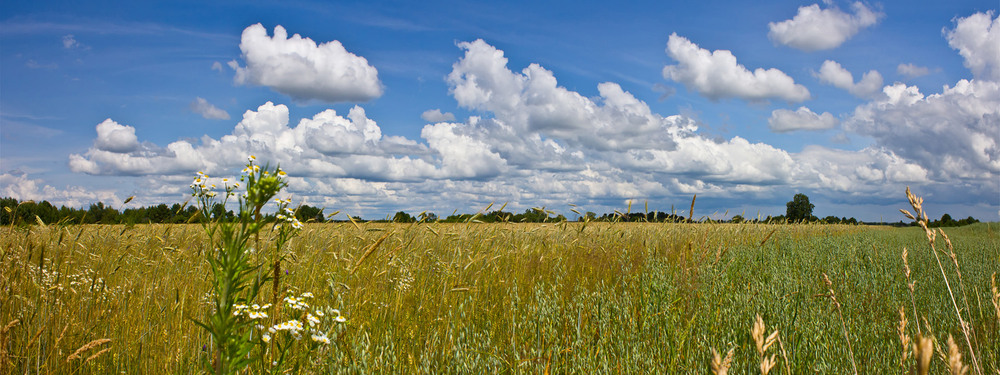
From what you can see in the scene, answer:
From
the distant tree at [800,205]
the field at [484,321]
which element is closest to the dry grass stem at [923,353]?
the field at [484,321]

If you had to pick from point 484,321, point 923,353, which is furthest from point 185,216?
point 923,353

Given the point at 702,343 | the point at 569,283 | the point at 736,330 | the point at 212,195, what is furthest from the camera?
the point at 569,283

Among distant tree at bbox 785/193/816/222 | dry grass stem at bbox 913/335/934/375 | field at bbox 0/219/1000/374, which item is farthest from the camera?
distant tree at bbox 785/193/816/222

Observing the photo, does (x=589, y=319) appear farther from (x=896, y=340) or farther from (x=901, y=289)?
(x=901, y=289)

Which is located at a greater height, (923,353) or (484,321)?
(923,353)

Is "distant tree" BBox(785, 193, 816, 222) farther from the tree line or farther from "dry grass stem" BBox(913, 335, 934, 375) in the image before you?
"dry grass stem" BBox(913, 335, 934, 375)

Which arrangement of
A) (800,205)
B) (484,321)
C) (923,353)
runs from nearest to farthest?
(923,353) < (484,321) < (800,205)

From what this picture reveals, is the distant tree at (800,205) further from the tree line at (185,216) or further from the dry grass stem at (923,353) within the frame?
the dry grass stem at (923,353)

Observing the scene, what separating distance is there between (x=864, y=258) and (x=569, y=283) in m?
5.78

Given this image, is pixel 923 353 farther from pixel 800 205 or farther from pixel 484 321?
pixel 800 205

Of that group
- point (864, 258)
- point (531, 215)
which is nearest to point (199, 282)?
point (531, 215)

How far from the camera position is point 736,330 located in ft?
10.1

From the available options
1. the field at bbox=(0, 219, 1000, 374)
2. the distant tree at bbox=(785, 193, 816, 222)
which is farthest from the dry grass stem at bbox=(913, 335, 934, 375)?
the distant tree at bbox=(785, 193, 816, 222)

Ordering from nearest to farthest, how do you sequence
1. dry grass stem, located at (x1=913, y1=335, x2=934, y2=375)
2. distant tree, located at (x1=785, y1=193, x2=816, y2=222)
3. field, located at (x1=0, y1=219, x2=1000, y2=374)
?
dry grass stem, located at (x1=913, y1=335, x2=934, y2=375) < field, located at (x1=0, y1=219, x2=1000, y2=374) < distant tree, located at (x1=785, y1=193, x2=816, y2=222)
